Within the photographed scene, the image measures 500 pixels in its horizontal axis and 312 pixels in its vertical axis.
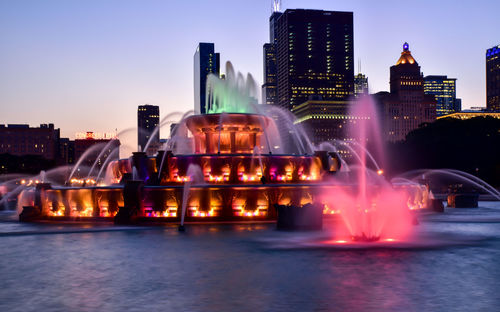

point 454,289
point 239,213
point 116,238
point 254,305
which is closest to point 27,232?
point 116,238

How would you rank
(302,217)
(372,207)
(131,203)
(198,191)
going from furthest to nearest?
1. (372,207)
2. (198,191)
3. (131,203)
4. (302,217)

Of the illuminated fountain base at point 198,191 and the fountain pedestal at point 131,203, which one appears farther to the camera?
the illuminated fountain base at point 198,191

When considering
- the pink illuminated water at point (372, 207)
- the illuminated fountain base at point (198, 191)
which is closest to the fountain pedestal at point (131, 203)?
the illuminated fountain base at point (198, 191)

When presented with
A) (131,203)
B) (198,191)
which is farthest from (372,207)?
(131,203)

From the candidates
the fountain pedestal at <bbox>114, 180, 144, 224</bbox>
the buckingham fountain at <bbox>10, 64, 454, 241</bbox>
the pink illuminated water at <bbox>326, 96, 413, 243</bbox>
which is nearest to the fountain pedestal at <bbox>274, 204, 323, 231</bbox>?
the buckingham fountain at <bbox>10, 64, 454, 241</bbox>

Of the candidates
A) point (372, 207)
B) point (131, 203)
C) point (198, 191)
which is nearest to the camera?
point (131, 203)

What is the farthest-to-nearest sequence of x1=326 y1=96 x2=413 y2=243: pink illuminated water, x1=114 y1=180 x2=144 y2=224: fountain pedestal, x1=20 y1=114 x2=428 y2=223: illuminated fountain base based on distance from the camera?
1. x1=20 y1=114 x2=428 y2=223: illuminated fountain base
2. x1=114 y1=180 x2=144 y2=224: fountain pedestal
3. x1=326 y1=96 x2=413 y2=243: pink illuminated water

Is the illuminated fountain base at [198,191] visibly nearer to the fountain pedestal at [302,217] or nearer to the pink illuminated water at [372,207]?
the fountain pedestal at [302,217]

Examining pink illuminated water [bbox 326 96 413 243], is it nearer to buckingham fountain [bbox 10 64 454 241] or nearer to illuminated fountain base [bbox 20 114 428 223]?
buckingham fountain [bbox 10 64 454 241]

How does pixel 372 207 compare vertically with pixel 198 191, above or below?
below

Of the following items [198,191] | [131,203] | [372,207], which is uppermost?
[198,191]

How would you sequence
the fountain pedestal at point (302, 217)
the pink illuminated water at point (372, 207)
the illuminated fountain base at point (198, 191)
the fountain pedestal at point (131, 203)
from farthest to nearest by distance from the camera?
1. the illuminated fountain base at point (198, 191)
2. the fountain pedestal at point (131, 203)
3. the fountain pedestal at point (302, 217)
4. the pink illuminated water at point (372, 207)

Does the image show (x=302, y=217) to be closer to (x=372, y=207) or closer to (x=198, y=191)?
(x=198, y=191)

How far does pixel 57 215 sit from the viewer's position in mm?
31703
